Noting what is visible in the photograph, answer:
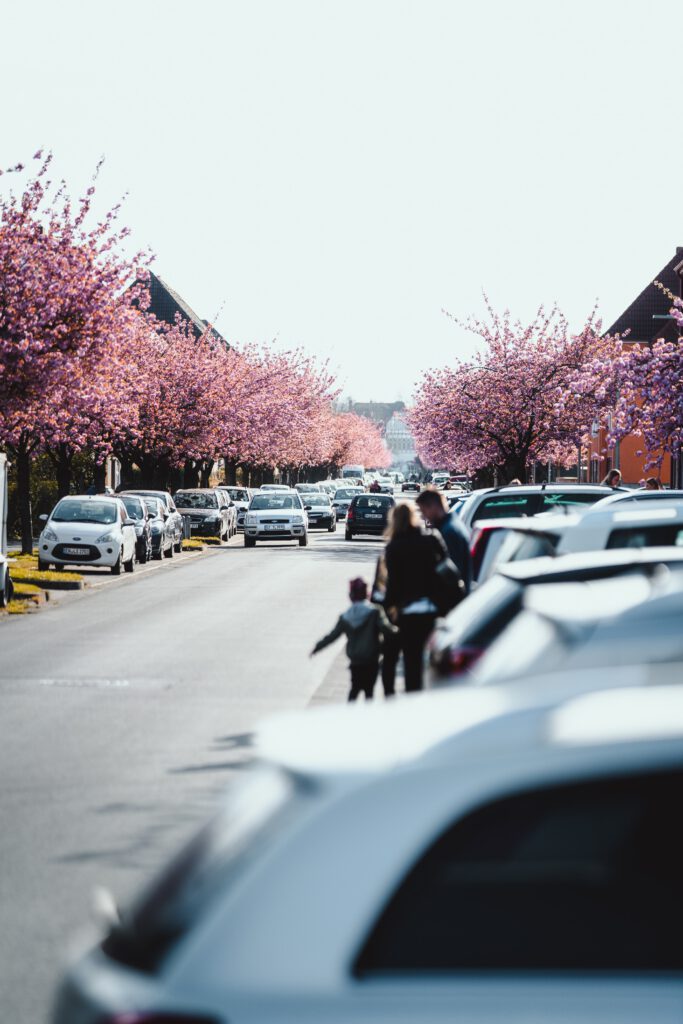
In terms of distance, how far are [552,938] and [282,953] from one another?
0.41 m

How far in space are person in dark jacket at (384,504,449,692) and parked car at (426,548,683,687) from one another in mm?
3698

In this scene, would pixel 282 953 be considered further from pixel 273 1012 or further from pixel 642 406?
pixel 642 406

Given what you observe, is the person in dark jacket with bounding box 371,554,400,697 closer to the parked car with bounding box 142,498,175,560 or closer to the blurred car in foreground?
the blurred car in foreground

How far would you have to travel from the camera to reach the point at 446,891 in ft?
8.13

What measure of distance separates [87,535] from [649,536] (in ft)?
78.2

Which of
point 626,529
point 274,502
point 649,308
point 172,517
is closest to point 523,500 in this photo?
point 626,529

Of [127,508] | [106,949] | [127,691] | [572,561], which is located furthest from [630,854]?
[127,508]

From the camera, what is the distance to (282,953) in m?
2.38

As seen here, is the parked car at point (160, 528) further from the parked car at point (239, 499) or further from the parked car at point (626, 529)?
the parked car at point (626, 529)

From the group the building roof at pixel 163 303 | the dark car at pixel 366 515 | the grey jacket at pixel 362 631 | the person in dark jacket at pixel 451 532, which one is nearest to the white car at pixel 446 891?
the grey jacket at pixel 362 631

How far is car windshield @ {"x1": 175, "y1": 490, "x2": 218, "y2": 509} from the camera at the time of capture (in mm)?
52781

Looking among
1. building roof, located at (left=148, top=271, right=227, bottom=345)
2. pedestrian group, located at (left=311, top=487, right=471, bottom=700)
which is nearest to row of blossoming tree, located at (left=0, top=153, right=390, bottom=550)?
pedestrian group, located at (left=311, top=487, right=471, bottom=700)

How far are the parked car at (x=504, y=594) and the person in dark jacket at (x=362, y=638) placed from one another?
4.00 meters

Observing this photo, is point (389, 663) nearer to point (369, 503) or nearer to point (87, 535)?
point (87, 535)
